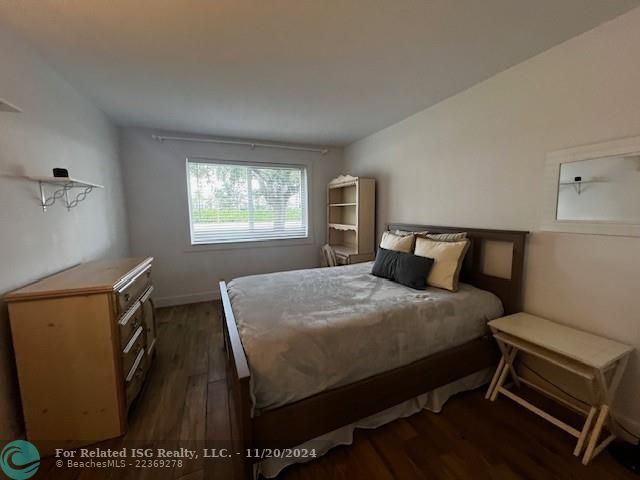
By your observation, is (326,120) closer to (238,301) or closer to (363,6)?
(363,6)

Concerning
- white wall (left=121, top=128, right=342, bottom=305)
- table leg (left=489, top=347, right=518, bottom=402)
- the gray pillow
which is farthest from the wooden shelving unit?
table leg (left=489, top=347, right=518, bottom=402)

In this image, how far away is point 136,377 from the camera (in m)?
1.82

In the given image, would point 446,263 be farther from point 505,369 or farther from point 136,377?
point 136,377

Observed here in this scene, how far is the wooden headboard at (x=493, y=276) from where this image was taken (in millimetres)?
2007

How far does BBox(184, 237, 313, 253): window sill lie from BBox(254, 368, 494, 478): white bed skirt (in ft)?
9.68

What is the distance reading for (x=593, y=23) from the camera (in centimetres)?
156

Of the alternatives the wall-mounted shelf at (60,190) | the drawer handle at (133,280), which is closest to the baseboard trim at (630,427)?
the drawer handle at (133,280)

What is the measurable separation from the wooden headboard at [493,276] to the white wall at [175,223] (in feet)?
8.81

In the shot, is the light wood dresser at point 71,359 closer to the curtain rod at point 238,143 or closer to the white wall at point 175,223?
the white wall at point 175,223

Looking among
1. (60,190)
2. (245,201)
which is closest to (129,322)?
(60,190)

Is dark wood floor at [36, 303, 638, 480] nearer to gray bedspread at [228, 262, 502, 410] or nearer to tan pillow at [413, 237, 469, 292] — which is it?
gray bedspread at [228, 262, 502, 410]

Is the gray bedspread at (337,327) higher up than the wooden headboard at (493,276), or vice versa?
the wooden headboard at (493,276)

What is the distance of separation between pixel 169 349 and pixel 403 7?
126 inches

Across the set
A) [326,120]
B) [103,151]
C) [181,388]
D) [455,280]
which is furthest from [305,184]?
[181,388]
